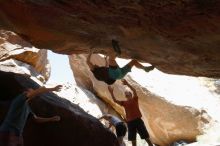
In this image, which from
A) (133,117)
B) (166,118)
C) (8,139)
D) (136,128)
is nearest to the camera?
(8,139)

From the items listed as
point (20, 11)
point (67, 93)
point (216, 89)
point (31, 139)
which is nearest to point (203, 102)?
point (216, 89)

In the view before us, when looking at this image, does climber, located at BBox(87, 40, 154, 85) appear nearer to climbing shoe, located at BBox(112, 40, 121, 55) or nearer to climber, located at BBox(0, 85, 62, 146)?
climbing shoe, located at BBox(112, 40, 121, 55)

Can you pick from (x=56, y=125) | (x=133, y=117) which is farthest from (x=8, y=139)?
(x=133, y=117)

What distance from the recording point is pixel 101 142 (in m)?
13.1

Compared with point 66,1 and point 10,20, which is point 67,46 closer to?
point 10,20

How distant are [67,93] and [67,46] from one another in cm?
985

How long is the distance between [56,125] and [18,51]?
9860 millimetres

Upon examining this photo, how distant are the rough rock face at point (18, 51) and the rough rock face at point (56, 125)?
7475 mm

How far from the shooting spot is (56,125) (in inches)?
501

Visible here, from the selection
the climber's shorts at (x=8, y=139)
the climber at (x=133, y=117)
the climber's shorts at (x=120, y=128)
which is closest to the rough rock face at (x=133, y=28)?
the climber at (x=133, y=117)

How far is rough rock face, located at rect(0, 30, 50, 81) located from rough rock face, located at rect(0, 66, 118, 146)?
748cm

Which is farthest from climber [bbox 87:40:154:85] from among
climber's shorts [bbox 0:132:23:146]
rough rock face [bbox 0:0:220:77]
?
climber's shorts [bbox 0:132:23:146]

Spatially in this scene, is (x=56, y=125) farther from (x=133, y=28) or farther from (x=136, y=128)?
(x=133, y=28)

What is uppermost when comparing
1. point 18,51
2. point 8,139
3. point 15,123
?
point 15,123
